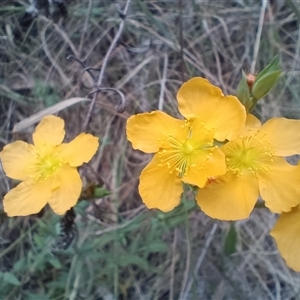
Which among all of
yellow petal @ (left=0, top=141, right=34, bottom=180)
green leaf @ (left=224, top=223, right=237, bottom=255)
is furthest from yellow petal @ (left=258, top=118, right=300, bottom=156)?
yellow petal @ (left=0, top=141, right=34, bottom=180)

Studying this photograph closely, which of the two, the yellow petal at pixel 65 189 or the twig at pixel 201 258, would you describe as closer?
the yellow petal at pixel 65 189

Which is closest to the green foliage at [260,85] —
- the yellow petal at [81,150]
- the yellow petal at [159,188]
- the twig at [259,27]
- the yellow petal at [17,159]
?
the yellow petal at [159,188]

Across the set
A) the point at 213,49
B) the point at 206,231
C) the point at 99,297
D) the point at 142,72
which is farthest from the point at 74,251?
the point at 213,49

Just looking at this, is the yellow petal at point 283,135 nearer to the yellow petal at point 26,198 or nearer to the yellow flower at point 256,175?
the yellow flower at point 256,175

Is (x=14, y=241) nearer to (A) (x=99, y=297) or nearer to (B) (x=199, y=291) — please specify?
(A) (x=99, y=297)

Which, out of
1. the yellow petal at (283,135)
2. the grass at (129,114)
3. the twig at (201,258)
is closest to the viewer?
the yellow petal at (283,135)

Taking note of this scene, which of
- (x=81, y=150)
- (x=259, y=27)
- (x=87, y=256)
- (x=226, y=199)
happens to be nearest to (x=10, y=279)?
(x=87, y=256)
